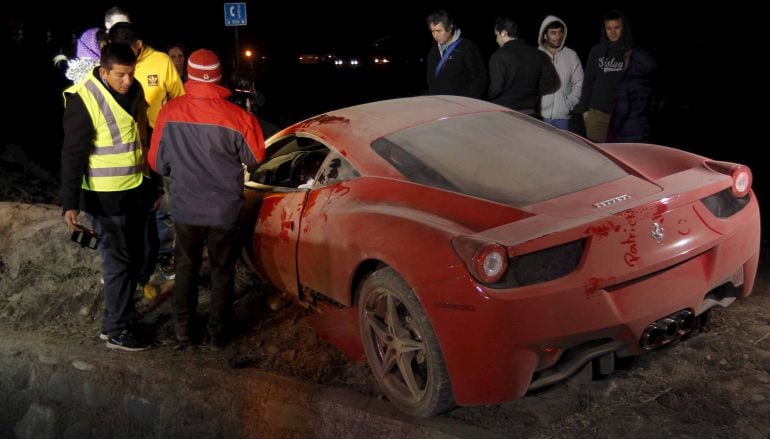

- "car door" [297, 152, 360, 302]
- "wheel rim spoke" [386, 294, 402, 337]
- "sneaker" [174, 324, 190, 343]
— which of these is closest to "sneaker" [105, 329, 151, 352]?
"sneaker" [174, 324, 190, 343]

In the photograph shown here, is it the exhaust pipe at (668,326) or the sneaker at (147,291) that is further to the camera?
the sneaker at (147,291)

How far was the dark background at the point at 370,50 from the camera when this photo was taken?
1053 cm

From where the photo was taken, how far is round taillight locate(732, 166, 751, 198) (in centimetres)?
354

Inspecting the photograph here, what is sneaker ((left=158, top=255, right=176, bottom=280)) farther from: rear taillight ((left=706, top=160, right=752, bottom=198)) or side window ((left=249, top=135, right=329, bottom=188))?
rear taillight ((left=706, top=160, right=752, bottom=198))

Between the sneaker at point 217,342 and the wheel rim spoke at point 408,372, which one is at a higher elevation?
the wheel rim spoke at point 408,372

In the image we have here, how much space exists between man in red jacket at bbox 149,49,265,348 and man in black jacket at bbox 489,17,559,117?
2738mm

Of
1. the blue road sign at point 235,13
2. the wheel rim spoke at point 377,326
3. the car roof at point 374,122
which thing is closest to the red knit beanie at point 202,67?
the car roof at point 374,122

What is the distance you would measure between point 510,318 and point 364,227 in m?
0.93

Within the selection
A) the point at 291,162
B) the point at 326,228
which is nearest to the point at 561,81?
the point at 291,162

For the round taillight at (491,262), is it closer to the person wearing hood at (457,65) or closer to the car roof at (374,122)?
the car roof at (374,122)

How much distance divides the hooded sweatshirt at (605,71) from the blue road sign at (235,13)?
8870 mm

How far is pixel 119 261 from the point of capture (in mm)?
4430

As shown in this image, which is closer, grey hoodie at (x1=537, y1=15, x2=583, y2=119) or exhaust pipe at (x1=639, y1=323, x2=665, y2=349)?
exhaust pipe at (x1=639, y1=323, x2=665, y2=349)

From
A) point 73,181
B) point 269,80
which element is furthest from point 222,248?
point 269,80
